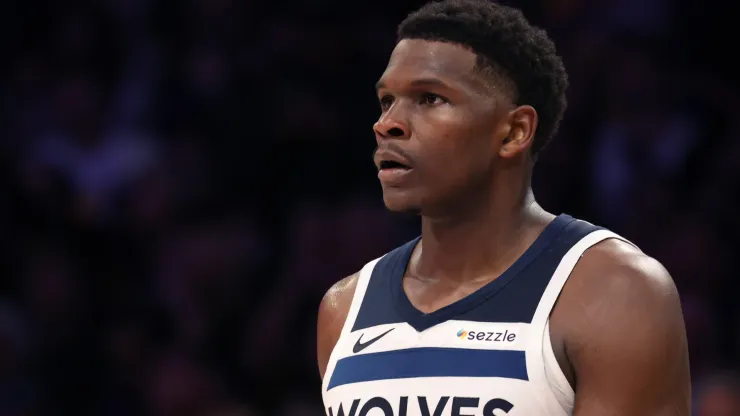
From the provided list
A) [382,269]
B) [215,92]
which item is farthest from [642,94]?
[382,269]

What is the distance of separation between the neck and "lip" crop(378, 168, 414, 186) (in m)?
0.19

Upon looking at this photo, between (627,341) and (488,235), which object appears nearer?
(627,341)

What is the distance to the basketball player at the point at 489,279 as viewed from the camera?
8.90 feet

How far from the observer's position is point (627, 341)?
106 inches

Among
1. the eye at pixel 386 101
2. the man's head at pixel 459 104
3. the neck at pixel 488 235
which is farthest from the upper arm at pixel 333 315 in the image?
the eye at pixel 386 101

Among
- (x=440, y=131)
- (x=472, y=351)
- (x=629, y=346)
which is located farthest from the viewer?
(x=440, y=131)

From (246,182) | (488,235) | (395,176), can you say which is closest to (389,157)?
(395,176)

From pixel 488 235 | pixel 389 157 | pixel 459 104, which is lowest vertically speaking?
pixel 488 235

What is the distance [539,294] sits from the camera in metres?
2.87

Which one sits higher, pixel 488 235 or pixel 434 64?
pixel 434 64

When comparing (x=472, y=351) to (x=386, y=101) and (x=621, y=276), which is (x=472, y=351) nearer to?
(x=621, y=276)

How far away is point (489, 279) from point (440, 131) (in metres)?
0.40

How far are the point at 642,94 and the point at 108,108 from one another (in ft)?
9.91

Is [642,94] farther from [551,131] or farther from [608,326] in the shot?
[608,326]
